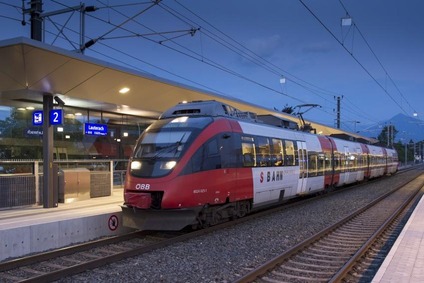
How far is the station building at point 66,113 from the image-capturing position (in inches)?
500

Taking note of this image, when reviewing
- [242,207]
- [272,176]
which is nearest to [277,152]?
[272,176]

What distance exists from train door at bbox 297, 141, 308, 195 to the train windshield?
671 cm

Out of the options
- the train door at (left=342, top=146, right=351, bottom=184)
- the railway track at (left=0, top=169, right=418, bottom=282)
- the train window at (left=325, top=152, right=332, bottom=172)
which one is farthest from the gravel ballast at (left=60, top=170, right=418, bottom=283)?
the train door at (left=342, top=146, right=351, bottom=184)

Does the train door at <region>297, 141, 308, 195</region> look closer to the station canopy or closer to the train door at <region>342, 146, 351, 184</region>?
the station canopy

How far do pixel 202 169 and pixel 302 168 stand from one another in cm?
760

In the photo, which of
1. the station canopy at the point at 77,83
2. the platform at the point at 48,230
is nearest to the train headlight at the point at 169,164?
the platform at the point at 48,230

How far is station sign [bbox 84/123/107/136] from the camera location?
62.0ft

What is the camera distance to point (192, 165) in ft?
34.4

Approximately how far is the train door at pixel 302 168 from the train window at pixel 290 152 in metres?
0.82

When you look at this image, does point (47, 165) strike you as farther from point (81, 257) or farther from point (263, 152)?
point (263, 152)

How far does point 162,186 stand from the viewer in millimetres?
10133

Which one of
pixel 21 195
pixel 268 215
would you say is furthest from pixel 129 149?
pixel 268 215

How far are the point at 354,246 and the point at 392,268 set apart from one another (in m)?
3.28

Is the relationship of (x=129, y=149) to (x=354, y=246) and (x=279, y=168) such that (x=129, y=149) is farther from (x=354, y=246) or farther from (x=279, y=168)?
(x=354, y=246)
